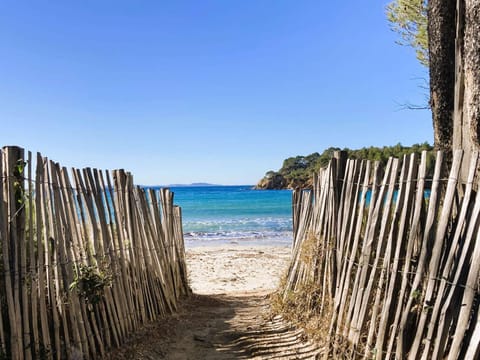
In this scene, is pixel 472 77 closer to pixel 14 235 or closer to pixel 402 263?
pixel 402 263

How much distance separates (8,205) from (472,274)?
126 inches

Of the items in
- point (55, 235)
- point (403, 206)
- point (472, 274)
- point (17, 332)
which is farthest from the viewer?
point (55, 235)

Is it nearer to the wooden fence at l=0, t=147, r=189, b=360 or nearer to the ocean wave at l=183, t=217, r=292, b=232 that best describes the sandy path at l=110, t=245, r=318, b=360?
the wooden fence at l=0, t=147, r=189, b=360

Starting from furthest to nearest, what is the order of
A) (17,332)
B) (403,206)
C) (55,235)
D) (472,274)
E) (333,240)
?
(333,240)
(55,235)
(403,206)
(17,332)
(472,274)

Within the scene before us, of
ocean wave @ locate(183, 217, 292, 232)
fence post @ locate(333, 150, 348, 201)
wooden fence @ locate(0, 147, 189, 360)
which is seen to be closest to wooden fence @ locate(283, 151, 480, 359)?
fence post @ locate(333, 150, 348, 201)

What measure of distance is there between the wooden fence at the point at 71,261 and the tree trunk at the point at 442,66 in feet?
11.9

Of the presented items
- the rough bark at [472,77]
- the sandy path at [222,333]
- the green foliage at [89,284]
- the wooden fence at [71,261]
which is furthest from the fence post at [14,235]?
the rough bark at [472,77]

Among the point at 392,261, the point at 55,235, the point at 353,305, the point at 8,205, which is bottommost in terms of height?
the point at 353,305

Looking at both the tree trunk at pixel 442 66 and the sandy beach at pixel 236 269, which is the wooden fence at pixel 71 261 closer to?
the sandy beach at pixel 236 269

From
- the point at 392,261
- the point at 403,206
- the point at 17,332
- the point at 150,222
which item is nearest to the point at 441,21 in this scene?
the point at 403,206

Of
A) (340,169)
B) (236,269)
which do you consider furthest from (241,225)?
(340,169)

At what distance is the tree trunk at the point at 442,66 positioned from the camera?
438 centimetres

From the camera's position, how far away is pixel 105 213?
439cm

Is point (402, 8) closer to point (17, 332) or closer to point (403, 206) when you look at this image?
point (403, 206)
